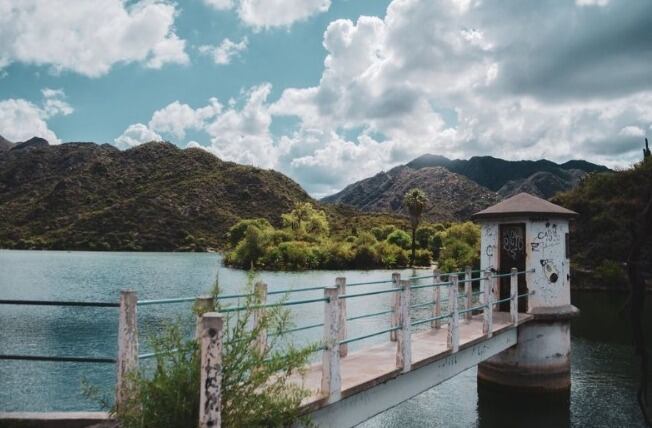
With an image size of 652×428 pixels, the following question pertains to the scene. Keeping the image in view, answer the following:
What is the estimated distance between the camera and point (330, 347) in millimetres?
6273

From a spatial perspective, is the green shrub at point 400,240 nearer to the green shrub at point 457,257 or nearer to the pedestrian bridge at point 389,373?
the green shrub at point 457,257

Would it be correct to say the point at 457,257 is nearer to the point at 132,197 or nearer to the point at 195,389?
the point at 195,389

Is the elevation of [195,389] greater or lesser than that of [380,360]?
greater

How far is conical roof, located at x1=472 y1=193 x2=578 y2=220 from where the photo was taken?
12.9 metres

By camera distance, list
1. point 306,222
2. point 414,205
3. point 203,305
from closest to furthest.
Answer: point 203,305 < point 414,205 < point 306,222

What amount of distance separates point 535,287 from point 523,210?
184cm

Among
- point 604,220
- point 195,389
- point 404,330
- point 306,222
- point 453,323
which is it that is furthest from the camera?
point 306,222

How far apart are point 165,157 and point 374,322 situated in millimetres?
142144

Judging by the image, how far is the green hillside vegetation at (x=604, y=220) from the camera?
144ft

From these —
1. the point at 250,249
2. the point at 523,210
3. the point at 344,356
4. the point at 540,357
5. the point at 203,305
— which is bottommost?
the point at 540,357

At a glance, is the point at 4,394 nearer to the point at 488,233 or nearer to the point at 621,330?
the point at 488,233

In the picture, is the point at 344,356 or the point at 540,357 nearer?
the point at 344,356

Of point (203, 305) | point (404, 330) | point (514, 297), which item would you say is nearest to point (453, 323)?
point (404, 330)

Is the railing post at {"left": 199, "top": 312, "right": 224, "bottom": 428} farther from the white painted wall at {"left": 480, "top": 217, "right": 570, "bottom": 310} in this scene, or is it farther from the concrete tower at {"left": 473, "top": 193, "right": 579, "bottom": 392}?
the white painted wall at {"left": 480, "top": 217, "right": 570, "bottom": 310}
